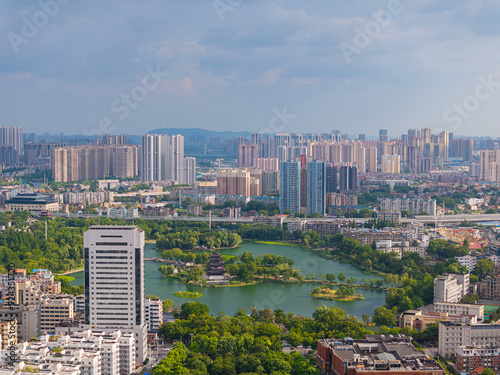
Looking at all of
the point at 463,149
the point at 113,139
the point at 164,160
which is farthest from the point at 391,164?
the point at 113,139

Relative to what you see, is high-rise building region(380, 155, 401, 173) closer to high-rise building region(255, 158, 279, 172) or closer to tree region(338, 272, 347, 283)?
high-rise building region(255, 158, 279, 172)

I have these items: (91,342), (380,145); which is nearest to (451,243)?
(91,342)

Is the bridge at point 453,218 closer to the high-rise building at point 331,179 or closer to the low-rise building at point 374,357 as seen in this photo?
the high-rise building at point 331,179

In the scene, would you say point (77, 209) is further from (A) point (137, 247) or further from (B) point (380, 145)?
(B) point (380, 145)

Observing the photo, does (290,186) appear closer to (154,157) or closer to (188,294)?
(188,294)

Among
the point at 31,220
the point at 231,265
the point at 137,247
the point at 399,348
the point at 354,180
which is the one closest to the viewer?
the point at 399,348
